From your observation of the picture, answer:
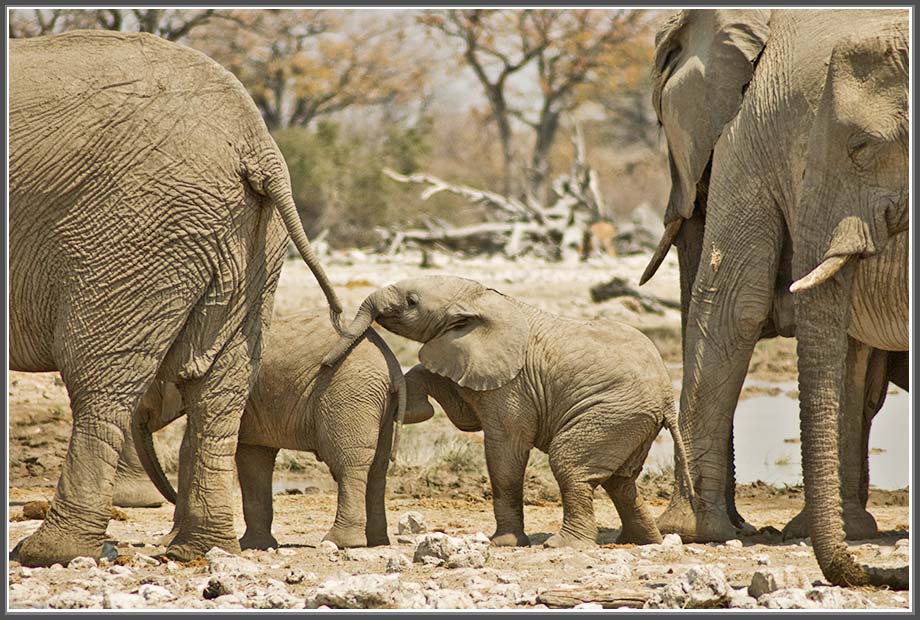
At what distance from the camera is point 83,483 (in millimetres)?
6098

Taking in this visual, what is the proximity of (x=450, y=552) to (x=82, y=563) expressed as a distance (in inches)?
53.5

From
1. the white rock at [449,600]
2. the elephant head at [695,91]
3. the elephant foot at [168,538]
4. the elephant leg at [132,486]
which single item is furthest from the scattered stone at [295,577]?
the elephant head at [695,91]

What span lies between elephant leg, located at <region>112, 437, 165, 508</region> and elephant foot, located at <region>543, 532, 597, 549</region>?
239 centimetres

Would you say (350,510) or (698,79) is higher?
(698,79)

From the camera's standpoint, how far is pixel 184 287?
614 centimetres

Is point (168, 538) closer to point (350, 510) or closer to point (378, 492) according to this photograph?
point (350, 510)

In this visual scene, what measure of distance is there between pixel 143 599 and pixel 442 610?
0.99 m

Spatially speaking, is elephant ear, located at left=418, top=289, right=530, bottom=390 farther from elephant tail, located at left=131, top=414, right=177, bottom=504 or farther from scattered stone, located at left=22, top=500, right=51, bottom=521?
scattered stone, located at left=22, top=500, right=51, bottom=521

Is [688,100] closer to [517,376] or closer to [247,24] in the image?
[517,376]

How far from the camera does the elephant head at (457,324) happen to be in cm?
724

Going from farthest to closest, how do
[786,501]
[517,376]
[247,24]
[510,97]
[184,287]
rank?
[510,97]
[247,24]
[786,501]
[517,376]
[184,287]

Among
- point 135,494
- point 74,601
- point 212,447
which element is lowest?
point 74,601

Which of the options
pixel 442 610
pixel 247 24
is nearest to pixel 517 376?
pixel 442 610

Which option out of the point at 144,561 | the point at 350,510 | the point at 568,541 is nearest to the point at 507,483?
the point at 568,541
